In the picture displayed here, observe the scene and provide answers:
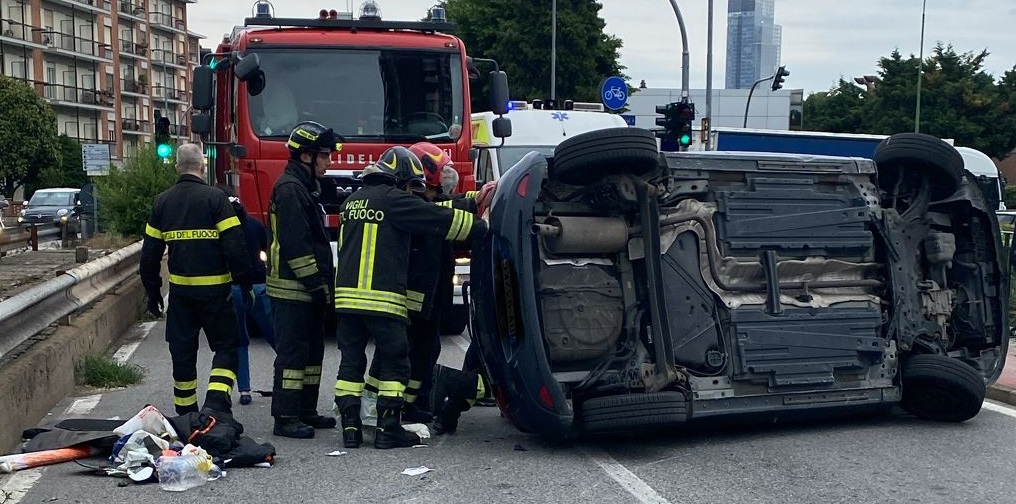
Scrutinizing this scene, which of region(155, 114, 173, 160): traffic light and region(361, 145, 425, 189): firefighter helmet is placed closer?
region(361, 145, 425, 189): firefighter helmet

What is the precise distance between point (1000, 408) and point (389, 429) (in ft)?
13.5

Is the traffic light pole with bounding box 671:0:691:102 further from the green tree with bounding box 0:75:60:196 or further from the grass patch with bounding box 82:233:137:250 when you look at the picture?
the green tree with bounding box 0:75:60:196

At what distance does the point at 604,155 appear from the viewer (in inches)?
240

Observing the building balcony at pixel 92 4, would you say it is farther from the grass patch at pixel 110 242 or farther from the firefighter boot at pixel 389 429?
the firefighter boot at pixel 389 429

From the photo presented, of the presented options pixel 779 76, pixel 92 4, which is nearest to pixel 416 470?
pixel 779 76

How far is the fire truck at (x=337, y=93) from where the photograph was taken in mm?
10836

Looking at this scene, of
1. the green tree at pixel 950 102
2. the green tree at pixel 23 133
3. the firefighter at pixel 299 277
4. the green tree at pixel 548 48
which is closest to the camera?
the firefighter at pixel 299 277

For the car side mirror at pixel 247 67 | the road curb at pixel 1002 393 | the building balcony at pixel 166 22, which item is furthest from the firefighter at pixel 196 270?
the building balcony at pixel 166 22

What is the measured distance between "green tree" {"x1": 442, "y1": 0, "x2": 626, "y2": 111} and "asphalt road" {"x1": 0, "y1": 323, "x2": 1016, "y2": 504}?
1409 inches

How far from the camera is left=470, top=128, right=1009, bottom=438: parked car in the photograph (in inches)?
243

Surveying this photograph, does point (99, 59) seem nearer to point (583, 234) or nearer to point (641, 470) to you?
point (583, 234)

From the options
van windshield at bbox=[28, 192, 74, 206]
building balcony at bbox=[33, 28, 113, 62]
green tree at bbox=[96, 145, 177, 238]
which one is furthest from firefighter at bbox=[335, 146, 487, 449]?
building balcony at bbox=[33, 28, 113, 62]

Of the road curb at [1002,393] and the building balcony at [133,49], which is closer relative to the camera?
the road curb at [1002,393]

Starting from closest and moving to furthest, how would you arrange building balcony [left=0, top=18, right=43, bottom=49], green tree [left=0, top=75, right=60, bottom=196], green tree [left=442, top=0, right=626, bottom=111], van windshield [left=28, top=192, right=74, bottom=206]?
1. van windshield [left=28, top=192, right=74, bottom=206]
2. green tree [left=442, top=0, right=626, bottom=111]
3. green tree [left=0, top=75, right=60, bottom=196]
4. building balcony [left=0, top=18, right=43, bottom=49]
